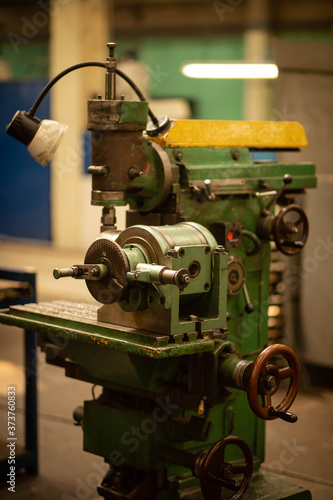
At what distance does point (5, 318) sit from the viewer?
253 cm

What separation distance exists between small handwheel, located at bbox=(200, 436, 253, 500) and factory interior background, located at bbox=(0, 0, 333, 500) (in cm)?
78

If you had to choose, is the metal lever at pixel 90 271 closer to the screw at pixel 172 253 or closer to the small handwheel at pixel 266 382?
the screw at pixel 172 253

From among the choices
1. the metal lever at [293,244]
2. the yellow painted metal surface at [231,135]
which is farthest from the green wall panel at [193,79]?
the metal lever at [293,244]

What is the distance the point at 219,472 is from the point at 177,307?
557mm

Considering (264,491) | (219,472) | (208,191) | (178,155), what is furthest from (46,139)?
(264,491)

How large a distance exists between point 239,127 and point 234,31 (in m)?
6.52

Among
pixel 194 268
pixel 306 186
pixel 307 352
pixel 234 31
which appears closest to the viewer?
pixel 194 268

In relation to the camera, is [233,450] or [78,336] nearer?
[78,336]

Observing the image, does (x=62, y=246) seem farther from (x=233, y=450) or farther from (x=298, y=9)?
(x=233, y=450)

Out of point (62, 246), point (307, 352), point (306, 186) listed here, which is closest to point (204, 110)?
point (62, 246)

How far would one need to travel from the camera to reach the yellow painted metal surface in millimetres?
2496

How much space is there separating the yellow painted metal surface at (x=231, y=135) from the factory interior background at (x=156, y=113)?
901 millimetres

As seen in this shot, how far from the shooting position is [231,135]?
8.61 ft

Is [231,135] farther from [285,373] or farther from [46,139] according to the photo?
[285,373]
